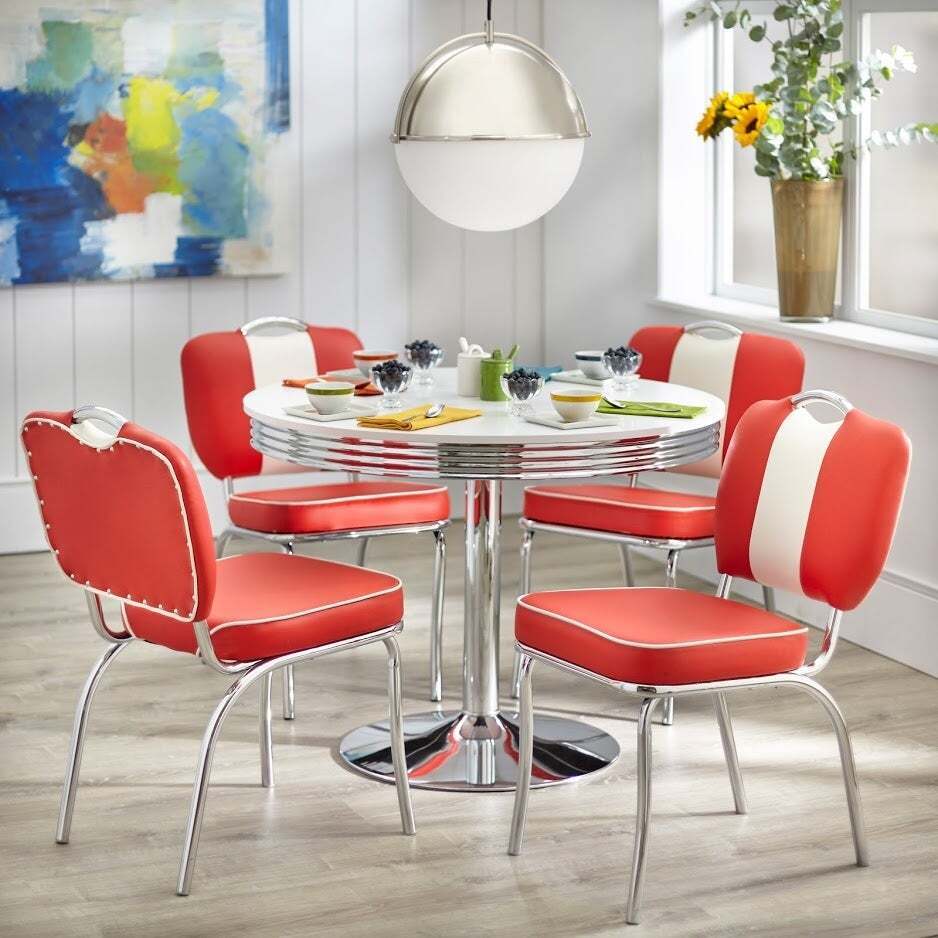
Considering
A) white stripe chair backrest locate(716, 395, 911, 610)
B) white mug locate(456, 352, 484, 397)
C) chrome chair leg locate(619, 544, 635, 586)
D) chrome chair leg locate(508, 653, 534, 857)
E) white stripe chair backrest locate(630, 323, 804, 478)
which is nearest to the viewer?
white stripe chair backrest locate(716, 395, 911, 610)

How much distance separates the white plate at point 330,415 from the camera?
3.09 meters

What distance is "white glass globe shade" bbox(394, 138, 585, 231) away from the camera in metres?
2.92

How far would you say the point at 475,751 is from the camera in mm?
3355

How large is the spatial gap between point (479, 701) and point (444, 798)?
30cm

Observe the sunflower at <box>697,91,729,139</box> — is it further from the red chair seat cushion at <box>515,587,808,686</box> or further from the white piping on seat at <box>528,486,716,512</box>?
the red chair seat cushion at <box>515,587,808,686</box>

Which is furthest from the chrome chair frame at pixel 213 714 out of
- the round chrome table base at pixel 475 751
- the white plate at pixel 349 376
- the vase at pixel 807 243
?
the vase at pixel 807 243

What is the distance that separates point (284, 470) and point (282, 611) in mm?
1303

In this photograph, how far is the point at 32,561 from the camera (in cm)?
513

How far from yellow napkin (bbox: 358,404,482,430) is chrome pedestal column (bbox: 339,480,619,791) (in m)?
0.26

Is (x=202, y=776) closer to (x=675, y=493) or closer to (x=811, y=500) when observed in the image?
(x=811, y=500)

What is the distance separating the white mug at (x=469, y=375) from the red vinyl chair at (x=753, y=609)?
0.62 m

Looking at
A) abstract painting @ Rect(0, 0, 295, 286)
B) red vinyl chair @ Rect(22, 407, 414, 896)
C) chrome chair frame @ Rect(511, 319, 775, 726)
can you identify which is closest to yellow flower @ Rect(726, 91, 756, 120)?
chrome chair frame @ Rect(511, 319, 775, 726)

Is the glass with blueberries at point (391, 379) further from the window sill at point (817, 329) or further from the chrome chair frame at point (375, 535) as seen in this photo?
the window sill at point (817, 329)

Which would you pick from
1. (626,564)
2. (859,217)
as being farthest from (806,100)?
(626,564)
